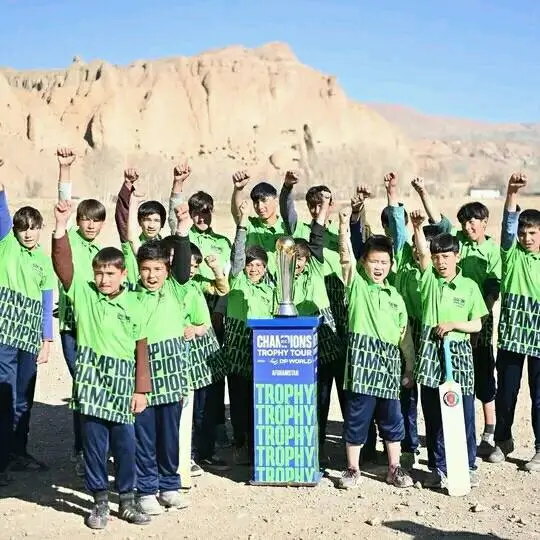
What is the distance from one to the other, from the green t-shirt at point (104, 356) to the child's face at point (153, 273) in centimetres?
24

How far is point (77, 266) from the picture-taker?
615 centimetres

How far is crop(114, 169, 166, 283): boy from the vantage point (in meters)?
6.36

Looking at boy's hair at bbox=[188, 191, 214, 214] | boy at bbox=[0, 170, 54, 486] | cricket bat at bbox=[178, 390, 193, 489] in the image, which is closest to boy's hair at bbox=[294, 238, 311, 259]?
boy's hair at bbox=[188, 191, 214, 214]

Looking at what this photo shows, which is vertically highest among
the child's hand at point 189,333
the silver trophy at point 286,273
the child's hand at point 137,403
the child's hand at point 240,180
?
the child's hand at point 240,180

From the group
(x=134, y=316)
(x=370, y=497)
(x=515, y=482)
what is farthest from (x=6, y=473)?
(x=515, y=482)

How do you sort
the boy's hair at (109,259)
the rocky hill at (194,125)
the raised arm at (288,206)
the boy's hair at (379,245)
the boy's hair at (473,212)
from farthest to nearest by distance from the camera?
1. the rocky hill at (194,125)
2. the raised arm at (288,206)
3. the boy's hair at (473,212)
4. the boy's hair at (379,245)
5. the boy's hair at (109,259)

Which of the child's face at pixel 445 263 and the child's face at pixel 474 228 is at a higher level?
the child's face at pixel 474 228

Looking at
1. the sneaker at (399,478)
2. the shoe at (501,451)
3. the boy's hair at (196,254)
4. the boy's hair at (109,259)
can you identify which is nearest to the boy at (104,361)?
the boy's hair at (109,259)

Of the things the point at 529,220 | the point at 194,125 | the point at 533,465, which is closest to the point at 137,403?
the point at 533,465

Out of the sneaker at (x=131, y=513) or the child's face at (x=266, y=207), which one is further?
the child's face at (x=266, y=207)

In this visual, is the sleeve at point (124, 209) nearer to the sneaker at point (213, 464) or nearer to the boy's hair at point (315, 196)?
the boy's hair at point (315, 196)

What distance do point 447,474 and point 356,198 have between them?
1.91m

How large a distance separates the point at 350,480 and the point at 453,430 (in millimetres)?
695

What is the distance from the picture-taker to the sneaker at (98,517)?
5.41 meters
